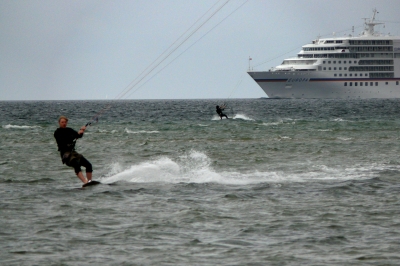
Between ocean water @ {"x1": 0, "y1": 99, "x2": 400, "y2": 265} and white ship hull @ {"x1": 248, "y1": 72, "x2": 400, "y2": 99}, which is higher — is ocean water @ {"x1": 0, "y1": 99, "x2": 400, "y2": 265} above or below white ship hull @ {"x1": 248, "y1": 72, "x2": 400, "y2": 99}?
below

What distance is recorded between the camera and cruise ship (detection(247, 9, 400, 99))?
14100 centimetres

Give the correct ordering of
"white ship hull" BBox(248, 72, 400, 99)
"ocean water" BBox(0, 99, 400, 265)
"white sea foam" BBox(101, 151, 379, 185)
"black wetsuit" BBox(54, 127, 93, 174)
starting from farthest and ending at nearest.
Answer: "white ship hull" BBox(248, 72, 400, 99)
"white sea foam" BBox(101, 151, 379, 185)
"black wetsuit" BBox(54, 127, 93, 174)
"ocean water" BBox(0, 99, 400, 265)

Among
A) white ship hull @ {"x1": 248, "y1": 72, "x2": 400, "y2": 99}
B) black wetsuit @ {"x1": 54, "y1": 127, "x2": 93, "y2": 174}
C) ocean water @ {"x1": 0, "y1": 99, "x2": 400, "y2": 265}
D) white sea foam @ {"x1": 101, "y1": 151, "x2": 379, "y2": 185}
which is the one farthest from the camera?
white ship hull @ {"x1": 248, "y1": 72, "x2": 400, "y2": 99}

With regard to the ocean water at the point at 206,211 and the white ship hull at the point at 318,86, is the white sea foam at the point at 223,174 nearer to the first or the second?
the ocean water at the point at 206,211

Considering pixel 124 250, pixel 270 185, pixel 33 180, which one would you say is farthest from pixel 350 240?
pixel 33 180

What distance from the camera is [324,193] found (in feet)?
47.6

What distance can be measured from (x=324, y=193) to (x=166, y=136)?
73.8ft

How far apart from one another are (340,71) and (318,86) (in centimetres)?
556

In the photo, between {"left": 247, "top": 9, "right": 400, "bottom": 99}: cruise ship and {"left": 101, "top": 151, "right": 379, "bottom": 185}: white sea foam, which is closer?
{"left": 101, "top": 151, "right": 379, "bottom": 185}: white sea foam

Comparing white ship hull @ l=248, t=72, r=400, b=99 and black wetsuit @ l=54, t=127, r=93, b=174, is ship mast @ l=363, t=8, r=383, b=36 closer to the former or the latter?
white ship hull @ l=248, t=72, r=400, b=99

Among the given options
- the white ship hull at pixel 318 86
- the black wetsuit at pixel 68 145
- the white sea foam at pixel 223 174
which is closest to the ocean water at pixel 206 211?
the white sea foam at pixel 223 174

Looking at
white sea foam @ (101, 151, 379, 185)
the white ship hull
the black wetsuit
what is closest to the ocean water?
white sea foam @ (101, 151, 379, 185)

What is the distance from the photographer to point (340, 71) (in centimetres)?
14262

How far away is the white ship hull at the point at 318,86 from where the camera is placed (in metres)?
141
